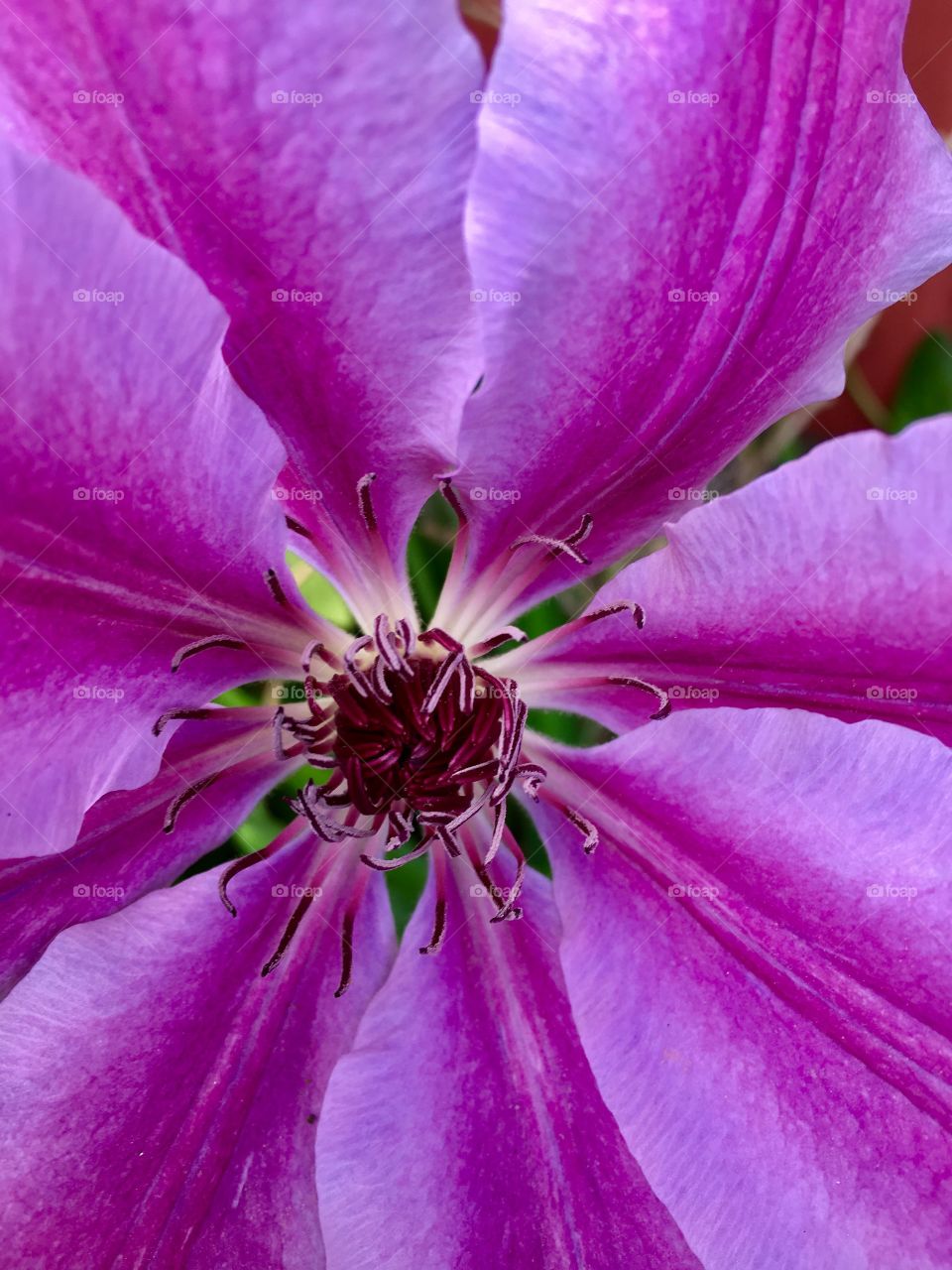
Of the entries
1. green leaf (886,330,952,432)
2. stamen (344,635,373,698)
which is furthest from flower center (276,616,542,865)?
green leaf (886,330,952,432)

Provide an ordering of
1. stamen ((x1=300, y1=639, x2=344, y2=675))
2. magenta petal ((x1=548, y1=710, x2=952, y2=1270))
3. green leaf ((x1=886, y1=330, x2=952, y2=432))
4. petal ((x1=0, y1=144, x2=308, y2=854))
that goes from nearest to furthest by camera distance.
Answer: petal ((x1=0, y1=144, x2=308, y2=854)), magenta petal ((x1=548, y1=710, x2=952, y2=1270)), stamen ((x1=300, y1=639, x2=344, y2=675)), green leaf ((x1=886, y1=330, x2=952, y2=432))

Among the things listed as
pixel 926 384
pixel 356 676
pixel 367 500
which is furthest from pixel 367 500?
pixel 926 384

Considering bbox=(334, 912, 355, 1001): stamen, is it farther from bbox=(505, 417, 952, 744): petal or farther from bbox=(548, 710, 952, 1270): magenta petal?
bbox=(505, 417, 952, 744): petal

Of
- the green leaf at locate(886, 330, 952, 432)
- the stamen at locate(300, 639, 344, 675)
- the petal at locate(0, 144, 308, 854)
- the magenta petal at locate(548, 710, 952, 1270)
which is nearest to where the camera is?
the petal at locate(0, 144, 308, 854)

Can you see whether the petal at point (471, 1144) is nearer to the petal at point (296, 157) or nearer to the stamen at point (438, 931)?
the stamen at point (438, 931)

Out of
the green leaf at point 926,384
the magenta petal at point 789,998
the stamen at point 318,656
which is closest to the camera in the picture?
the magenta petal at point 789,998

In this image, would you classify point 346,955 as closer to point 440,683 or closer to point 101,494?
point 440,683

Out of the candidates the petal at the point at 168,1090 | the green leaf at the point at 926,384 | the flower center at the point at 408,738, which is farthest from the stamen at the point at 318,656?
the green leaf at the point at 926,384
